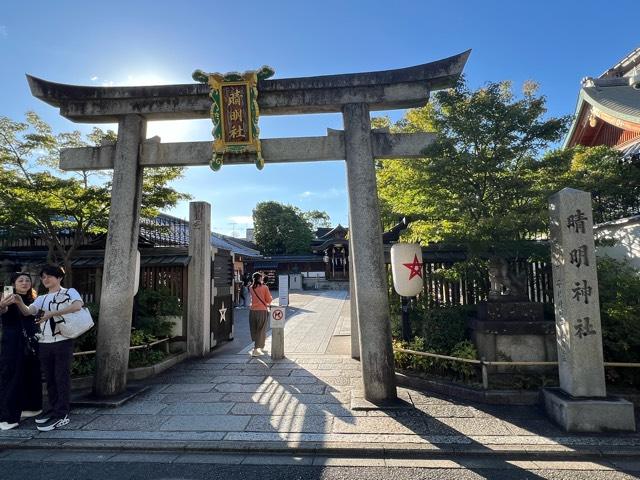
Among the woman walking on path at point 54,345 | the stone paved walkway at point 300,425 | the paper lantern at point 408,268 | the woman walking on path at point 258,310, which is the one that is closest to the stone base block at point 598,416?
the stone paved walkway at point 300,425

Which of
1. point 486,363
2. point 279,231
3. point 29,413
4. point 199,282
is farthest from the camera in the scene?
point 279,231

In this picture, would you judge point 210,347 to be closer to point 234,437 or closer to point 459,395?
point 234,437

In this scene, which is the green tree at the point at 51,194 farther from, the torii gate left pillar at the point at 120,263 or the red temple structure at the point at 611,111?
the red temple structure at the point at 611,111

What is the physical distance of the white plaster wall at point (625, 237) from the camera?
7770 millimetres

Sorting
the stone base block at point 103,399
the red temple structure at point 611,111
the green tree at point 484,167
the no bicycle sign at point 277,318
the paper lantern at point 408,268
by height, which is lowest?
the stone base block at point 103,399

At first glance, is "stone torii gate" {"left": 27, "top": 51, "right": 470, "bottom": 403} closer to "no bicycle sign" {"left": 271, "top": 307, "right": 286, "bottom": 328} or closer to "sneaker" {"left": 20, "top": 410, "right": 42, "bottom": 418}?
"sneaker" {"left": 20, "top": 410, "right": 42, "bottom": 418}

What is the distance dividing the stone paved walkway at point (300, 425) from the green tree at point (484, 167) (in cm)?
→ 297

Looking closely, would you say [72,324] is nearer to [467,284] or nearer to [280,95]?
[280,95]

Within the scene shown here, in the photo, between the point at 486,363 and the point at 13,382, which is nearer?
the point at 13,382

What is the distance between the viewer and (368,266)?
6.04m

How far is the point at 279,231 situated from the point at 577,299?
41.8m

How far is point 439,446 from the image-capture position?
441 cm

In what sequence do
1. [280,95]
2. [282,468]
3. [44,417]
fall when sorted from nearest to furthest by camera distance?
[282,468]
[44,417]
[280,95]

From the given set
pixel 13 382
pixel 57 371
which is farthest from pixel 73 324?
pixel 13 382
